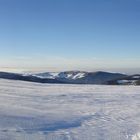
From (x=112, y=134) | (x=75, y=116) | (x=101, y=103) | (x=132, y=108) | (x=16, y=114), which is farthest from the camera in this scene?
(x=101, y=103)

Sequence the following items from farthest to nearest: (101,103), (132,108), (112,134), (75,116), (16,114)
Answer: (101,103) < (132,108) < (75,116) < (16,114) < (112,134)

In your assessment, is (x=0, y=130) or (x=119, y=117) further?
(x=119, y=117)

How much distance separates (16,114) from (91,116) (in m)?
2.11

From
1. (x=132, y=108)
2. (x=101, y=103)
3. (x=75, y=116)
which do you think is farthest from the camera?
(x=101, y=103)

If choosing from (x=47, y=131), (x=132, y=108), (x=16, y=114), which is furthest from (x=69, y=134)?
(x=132, y=108)

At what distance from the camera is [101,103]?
1276 centimetres

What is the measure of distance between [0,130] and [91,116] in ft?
11.1

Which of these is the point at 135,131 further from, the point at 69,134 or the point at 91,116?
the point at 91,116

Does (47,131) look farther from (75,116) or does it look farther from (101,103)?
(101,103)

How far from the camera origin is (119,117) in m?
9.51

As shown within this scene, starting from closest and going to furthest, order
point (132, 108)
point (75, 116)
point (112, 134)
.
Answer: point (112, 134)
point (75, 116)
point (132, 108)

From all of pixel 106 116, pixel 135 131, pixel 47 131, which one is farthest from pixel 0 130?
pixel 106 116

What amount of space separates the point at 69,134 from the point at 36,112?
2.71 metres

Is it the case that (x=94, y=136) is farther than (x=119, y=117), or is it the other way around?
(x=119, y=117)
